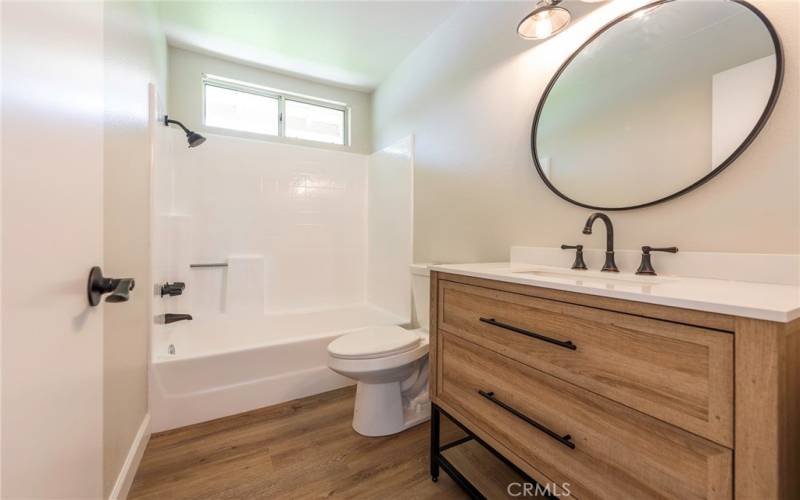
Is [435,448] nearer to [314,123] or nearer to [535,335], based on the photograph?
[535,335]

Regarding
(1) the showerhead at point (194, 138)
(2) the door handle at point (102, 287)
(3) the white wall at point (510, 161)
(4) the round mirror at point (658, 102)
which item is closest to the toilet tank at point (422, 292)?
(3) the white wall at point (510, 161)

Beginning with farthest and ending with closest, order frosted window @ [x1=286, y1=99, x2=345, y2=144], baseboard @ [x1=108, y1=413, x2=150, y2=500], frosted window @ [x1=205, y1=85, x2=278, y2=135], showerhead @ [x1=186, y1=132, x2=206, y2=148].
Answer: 1. frosted window @ [x1=286, y1=99, x2=345, y2=144]
2. frosted window @ [x1=205, y1=85, x2=278, y2=135]
3. showerhead @ [x1=186, y1=132, x2=206, y2=148]
4. baseboard @ [x1=108, y1=413, x2=150, y2=500]

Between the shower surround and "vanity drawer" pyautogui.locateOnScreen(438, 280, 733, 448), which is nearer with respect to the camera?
"vanity drawer" pyautogui.locateOnScreen(438, 280, 733, 448)

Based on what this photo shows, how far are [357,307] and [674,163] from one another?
2642 mm

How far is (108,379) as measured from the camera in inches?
42.3

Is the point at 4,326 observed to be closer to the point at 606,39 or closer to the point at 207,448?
the point at 207,448

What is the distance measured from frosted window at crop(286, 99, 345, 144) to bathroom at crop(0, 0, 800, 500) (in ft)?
0.72

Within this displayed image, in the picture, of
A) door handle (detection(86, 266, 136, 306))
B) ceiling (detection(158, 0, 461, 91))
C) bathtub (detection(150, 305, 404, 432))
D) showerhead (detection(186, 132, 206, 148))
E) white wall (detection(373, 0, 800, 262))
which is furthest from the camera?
showerhead (detection(186, 132, 206, 148))

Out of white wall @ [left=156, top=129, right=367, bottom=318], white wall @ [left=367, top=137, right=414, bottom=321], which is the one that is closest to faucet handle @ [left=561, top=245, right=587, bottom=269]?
white wall @ [left=367, top=137, right=414, bottom=321]

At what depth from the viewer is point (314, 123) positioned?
10.3ft

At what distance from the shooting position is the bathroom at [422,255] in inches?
22.9

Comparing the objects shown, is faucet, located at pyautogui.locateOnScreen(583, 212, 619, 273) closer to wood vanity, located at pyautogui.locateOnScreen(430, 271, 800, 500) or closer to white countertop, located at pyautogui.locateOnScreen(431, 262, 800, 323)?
white countertop, located at pyautogui.locateOnScreen(431, 262, 800, 323)

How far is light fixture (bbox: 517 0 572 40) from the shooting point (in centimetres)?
130

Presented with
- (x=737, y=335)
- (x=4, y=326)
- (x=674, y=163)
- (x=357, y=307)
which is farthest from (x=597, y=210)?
(x=357, y=307)
